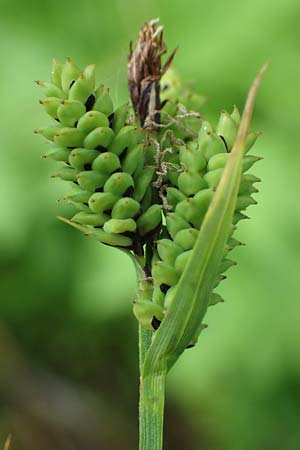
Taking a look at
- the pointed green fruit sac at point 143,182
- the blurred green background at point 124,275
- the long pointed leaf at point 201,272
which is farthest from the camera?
the blurred green background at point 124,275

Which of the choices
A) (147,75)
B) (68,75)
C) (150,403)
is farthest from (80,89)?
(150,403)

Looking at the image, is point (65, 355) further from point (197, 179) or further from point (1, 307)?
point (197, 179)

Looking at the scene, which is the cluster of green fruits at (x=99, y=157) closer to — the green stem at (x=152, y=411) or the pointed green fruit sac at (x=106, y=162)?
the pointed green fruit sac at (x=106, y=162)

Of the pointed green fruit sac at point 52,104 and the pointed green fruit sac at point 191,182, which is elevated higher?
the pointed green fruit sac at point 52,104

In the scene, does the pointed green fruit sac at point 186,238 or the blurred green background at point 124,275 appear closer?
the pointed green fruit sac at point 186,238

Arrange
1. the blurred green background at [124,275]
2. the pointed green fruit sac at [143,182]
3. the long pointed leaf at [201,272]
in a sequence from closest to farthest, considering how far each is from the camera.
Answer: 1. the long pointed leaf at [201,272]
2. the pointed green fruit sac at [143,182]
3. the blurred green background at [124,275]

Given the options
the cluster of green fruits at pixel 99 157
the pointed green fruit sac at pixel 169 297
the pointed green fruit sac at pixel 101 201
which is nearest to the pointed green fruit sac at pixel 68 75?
the cluster of green fruits at pixel 99 157
